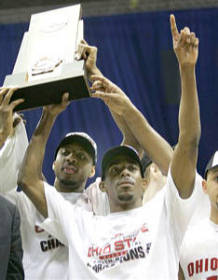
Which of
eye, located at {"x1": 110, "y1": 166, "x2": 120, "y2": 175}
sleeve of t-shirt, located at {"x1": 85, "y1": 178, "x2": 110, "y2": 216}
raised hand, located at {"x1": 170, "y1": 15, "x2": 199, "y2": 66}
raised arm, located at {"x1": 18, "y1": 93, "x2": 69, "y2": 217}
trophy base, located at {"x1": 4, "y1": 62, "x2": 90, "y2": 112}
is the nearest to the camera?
raised hand, located at {"x1": 170, "y1": 15, "x2": 199, "y2": 66}

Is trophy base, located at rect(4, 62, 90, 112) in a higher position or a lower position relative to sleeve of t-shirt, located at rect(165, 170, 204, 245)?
higher

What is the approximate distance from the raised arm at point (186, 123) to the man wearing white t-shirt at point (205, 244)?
273 millimetres

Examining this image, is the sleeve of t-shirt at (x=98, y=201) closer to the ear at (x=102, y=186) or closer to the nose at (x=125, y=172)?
the ear at (x=102, y=186)

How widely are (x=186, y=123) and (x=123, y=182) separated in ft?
1.15

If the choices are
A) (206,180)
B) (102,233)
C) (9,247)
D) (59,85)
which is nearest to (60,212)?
(102,233)

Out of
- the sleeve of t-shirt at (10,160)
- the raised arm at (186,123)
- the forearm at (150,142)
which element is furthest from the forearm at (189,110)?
the sleeve of t-shirt at (10,160)

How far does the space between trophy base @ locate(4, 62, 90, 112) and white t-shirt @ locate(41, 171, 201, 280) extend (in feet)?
0.99

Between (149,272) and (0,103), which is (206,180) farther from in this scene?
(0,103)

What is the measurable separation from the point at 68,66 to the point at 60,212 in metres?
0.46

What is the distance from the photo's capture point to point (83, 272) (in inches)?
69.1

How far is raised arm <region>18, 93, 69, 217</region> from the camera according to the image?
1.90m

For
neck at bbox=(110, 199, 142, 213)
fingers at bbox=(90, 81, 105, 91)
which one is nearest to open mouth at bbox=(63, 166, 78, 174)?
neck at bbox=(110, 199, 142, 213)

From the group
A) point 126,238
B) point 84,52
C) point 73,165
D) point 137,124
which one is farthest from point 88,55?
point 126,238

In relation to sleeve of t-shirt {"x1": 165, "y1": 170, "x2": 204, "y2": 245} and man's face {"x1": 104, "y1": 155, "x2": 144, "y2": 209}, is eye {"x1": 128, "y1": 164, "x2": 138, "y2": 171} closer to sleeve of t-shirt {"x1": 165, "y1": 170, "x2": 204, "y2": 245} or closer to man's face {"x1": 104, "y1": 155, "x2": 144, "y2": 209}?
man's face {"x1": 104, "y1": 155, "x2": 144, "y2": 209}
